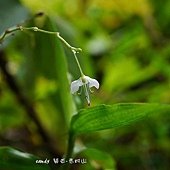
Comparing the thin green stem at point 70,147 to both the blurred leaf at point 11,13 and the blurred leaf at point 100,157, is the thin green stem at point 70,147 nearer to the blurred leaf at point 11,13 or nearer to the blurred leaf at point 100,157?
the blurred leaf at point 100,157

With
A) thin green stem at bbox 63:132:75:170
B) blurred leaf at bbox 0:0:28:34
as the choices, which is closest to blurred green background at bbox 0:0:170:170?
blurred leaf at bbox 0:0:28:34

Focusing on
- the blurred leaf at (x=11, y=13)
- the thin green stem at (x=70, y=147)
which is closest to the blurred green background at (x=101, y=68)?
the blurred leaf at (x=11, y=13)

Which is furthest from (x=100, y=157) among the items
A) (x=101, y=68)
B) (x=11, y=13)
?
(x=101, y=68)

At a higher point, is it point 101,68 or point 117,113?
point 101,68

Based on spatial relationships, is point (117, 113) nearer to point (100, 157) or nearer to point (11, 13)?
point (100, 157)

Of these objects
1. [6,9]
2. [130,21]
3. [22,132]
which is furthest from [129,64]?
[6,9]

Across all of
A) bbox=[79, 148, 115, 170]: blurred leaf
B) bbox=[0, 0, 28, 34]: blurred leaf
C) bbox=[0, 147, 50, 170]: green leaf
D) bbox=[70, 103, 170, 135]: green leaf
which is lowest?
bbox=[0, 147, 50, 170]: green leaf

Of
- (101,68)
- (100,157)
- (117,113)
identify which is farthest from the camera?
(101,68)

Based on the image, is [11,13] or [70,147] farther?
[11,13]

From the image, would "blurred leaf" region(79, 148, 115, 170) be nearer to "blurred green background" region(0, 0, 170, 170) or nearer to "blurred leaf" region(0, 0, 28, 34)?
"blurred green background" region(0, 0, 170, 170)
